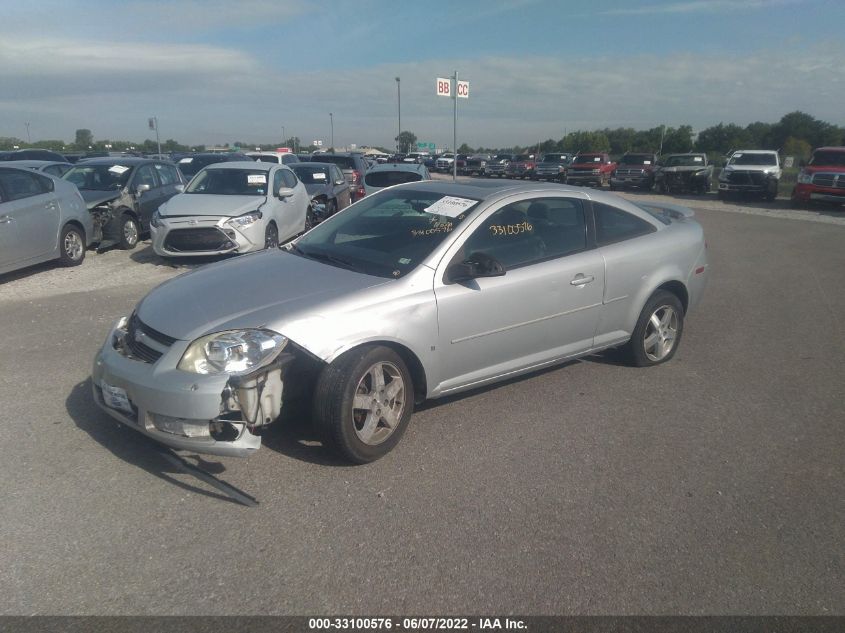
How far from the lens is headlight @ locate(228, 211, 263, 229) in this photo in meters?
9.96

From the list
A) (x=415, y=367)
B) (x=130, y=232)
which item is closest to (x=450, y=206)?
(x=415, y=367)

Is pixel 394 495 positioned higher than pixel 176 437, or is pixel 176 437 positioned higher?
pixel 176 437

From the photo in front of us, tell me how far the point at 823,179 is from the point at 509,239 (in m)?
20.0

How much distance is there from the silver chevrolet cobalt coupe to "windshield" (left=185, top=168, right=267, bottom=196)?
20.0 feet

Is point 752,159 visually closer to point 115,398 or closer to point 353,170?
point 353,170

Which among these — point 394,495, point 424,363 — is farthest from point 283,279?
point 394,495

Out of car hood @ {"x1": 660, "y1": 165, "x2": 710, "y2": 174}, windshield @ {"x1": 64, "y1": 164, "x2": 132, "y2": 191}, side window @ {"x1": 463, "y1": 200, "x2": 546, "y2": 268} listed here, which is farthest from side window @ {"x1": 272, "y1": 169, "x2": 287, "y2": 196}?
car hood @ {"x1": 660, "y1": 165, "x2": 710, "y2": 174}

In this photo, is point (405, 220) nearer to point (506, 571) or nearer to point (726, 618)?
point (506, 571)

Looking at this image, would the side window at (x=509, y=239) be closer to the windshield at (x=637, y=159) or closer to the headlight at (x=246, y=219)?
the headlight at (x=246, y=219)

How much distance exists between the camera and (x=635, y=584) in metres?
2.92

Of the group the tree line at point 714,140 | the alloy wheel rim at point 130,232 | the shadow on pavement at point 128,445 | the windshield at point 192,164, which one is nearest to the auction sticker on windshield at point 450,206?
the shadow on pavement at point 128,445

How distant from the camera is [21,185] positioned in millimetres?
9164

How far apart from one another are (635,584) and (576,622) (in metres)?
0.39

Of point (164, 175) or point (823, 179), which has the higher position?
point (823, 179)
